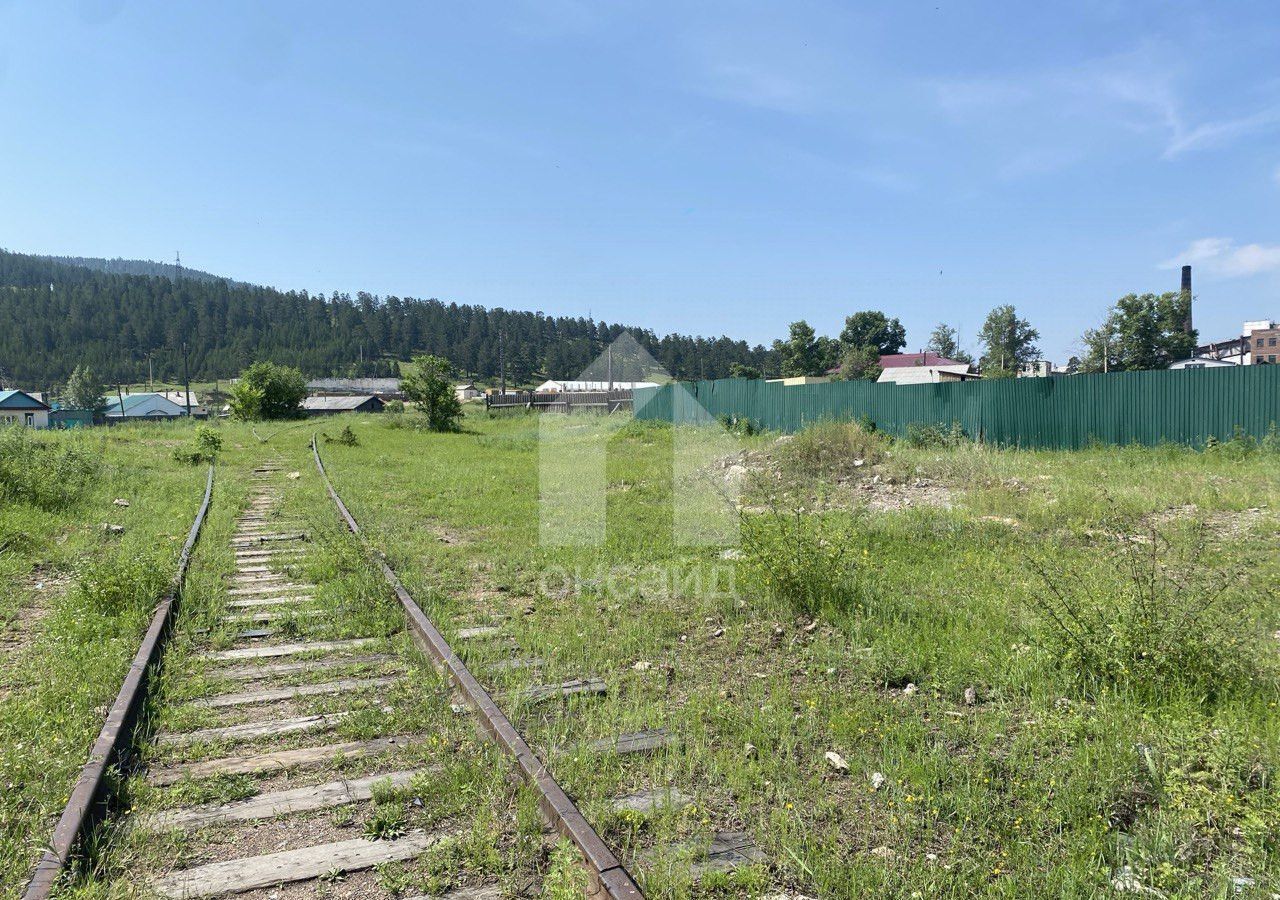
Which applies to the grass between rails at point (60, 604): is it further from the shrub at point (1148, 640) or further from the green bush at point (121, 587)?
the shrub at point (1148, 640)

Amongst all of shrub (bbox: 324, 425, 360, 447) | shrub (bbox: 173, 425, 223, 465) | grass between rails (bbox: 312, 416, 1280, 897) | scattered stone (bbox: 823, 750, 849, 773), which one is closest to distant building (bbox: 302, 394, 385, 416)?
shrub (bbox: 324, 425, 360, 447)

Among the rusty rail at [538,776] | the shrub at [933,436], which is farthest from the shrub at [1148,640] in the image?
the shrub at [933,436]

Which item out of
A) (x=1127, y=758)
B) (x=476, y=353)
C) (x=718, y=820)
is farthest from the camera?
(x=476, y=353)

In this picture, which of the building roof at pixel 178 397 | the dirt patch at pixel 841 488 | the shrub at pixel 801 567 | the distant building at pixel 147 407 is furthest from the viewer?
the building roof at pixel 178 397

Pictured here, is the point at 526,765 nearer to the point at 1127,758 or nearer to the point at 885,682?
the point at 885,682

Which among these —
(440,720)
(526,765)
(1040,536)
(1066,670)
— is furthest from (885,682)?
(1040,536)

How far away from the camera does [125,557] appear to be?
684 cm

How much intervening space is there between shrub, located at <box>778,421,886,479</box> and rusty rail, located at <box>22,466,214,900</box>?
34.5ft

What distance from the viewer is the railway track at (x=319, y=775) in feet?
8.63

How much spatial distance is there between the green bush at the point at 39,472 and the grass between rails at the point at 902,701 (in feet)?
16.3

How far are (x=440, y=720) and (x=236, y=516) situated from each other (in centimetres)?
771

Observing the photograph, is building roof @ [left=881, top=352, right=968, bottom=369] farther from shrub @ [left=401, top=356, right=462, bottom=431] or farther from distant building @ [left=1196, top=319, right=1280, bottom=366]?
shrub @ [left=401, top=356, right=462, bottom=431]

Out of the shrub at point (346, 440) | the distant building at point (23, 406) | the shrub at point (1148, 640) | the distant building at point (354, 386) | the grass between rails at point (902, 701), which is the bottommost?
the grass between rails at point (902, 701)

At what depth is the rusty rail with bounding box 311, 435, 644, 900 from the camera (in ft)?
7.97
